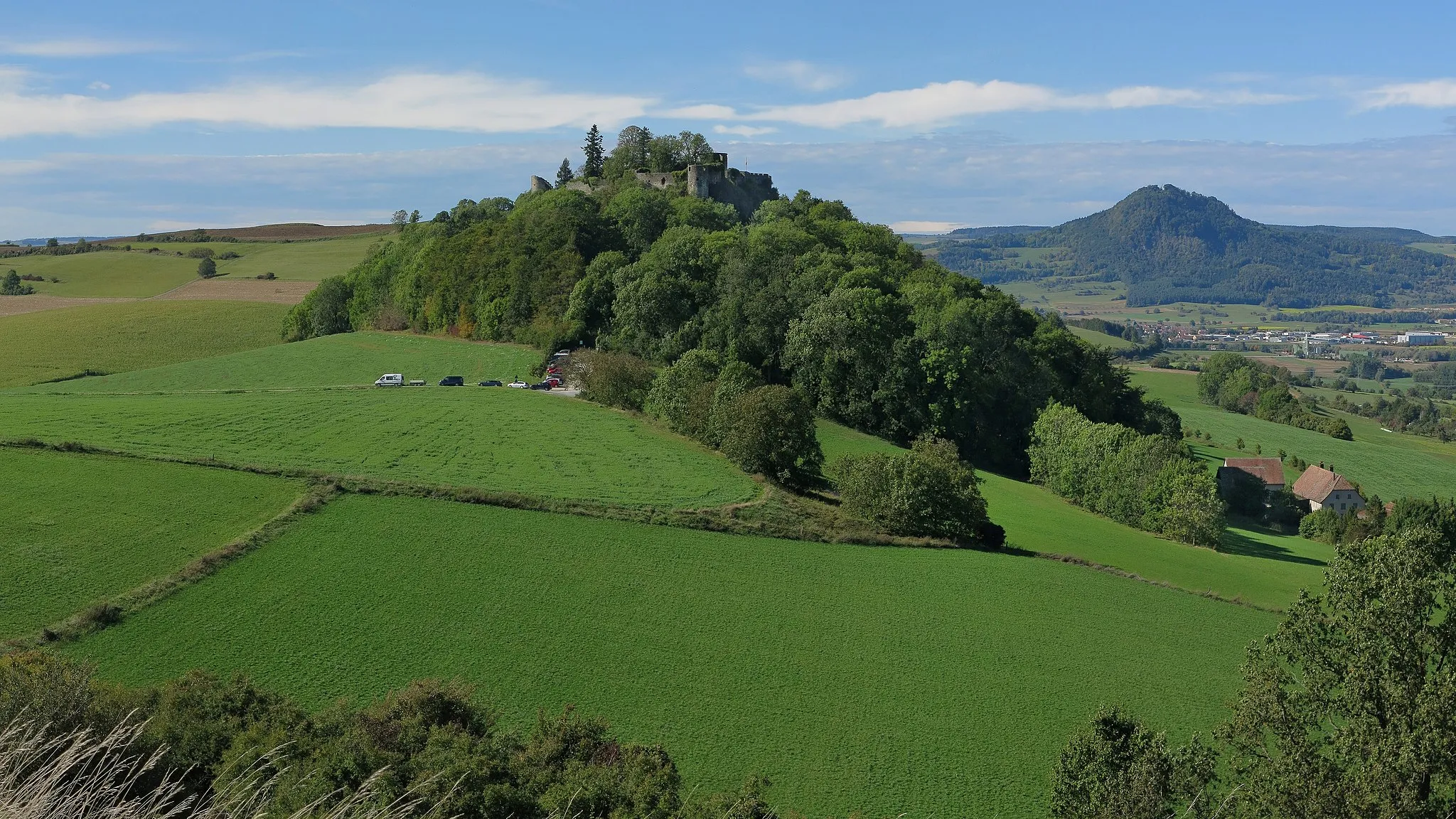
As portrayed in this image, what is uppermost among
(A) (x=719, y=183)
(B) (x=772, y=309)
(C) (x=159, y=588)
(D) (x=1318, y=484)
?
(A) (x=719, y=183)

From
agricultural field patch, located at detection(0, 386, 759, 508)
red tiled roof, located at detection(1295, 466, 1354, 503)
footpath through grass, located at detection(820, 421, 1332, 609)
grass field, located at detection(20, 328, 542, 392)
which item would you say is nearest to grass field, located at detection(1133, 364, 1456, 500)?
red tiled roof, located at detection(1295, 466, 1354, 503)

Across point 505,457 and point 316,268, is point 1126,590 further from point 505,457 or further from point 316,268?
point 316,268

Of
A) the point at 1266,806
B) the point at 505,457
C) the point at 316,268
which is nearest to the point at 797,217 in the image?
the point at 505,457

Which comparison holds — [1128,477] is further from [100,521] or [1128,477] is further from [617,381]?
[100,521]

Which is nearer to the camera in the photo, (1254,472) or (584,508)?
(584,508)

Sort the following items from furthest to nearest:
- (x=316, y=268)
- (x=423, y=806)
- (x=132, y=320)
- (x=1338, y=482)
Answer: (x=316, y=268) → (x=132, y=320) → (x=1338, y=482) → (x=423, y=806)

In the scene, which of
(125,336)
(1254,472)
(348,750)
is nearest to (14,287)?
(125,336)
